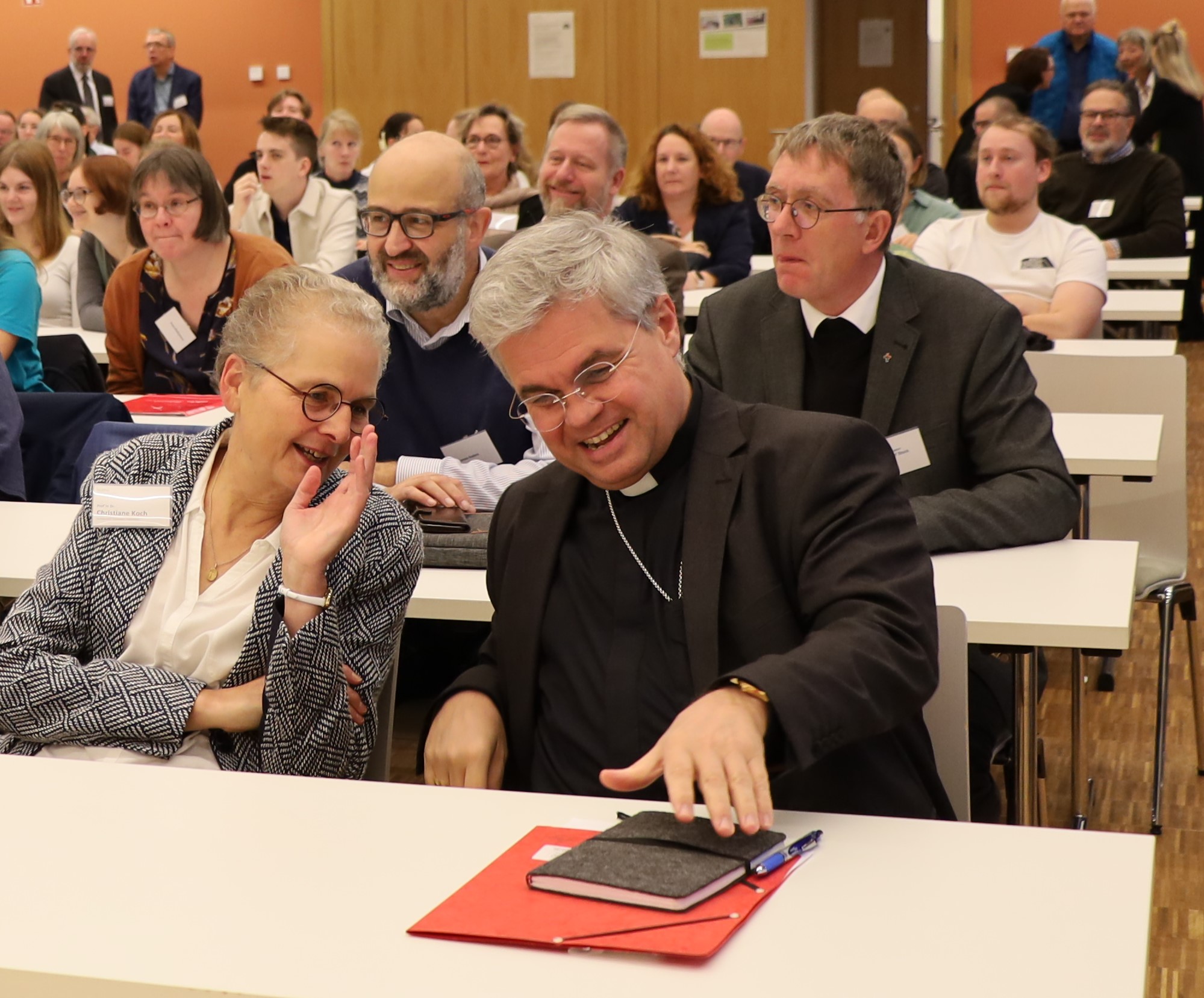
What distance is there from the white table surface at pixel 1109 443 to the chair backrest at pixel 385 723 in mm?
1436

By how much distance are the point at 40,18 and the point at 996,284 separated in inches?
517

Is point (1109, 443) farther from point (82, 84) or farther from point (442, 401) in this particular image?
point (82, 84)

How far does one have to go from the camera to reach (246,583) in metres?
2.15

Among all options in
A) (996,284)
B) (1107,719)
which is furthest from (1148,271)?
(1107,719)

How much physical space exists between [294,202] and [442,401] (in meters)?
4.37

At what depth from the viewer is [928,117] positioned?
12.9 meters

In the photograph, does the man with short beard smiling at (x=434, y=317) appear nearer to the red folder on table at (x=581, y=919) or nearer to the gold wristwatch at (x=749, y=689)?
the gold wristwatch at (x=749, y=689)

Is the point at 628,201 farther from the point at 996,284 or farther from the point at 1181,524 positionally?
the point at 1181,524

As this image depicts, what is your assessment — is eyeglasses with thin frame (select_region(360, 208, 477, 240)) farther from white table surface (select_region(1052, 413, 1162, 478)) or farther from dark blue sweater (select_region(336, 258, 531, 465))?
white table surface (select_region(1052, 413, 1162, 478))

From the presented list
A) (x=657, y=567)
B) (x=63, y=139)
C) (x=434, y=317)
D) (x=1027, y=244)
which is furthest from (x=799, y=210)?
(x=63, y=139)

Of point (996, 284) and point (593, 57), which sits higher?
point (593, 57)

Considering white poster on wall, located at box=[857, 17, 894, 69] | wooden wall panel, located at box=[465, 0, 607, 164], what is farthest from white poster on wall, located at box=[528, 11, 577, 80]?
white poster on wall, located at box=[857, 17, 894, 69]

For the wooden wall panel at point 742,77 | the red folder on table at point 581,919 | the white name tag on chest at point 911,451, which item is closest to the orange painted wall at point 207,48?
the wooden wall panel at point 742,77

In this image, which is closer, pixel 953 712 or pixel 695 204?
pixel 953 712
